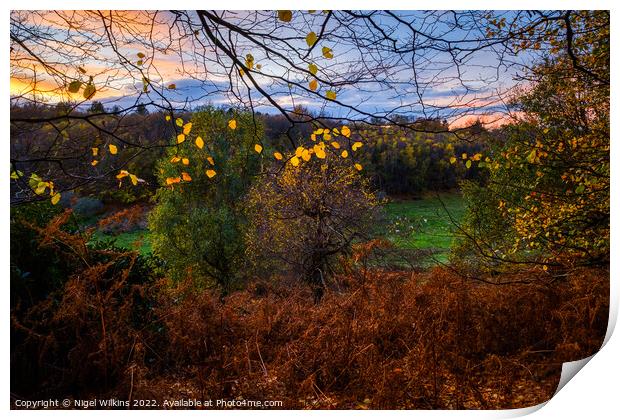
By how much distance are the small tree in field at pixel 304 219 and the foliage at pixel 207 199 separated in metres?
0.36

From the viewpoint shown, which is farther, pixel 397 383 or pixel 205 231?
pixel 205 231

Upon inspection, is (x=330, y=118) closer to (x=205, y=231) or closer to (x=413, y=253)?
(x=413, y=253)

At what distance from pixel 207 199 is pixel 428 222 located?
284 cm

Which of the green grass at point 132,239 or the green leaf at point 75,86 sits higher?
the green leaf at point 75,86

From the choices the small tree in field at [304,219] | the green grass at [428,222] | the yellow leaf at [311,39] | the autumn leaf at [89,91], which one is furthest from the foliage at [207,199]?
the green grass at [428,222]

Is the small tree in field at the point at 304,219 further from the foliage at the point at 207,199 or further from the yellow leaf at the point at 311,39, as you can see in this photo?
the yellow leaf at the point at 311,39

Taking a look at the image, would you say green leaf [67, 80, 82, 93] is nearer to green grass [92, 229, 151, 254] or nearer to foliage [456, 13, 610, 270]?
green grass [92, 229, 151, 254]

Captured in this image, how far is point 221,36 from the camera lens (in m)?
3.68

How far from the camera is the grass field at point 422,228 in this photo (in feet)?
14.7

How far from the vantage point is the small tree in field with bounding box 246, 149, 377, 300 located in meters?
6.13

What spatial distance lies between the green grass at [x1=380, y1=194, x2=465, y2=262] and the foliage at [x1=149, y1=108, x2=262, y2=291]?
1.53 m

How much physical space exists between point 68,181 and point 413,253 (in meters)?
2.92

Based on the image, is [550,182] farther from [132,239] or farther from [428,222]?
[132,239]
